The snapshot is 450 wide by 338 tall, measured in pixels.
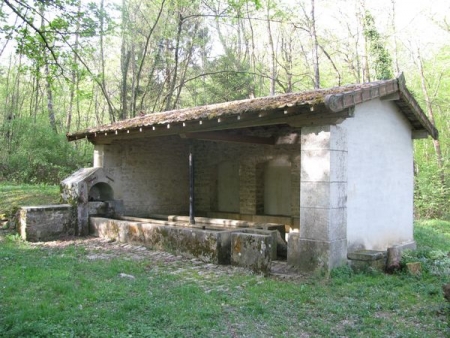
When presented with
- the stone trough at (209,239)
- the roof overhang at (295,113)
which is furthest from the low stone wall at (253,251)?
the roof overhang at (295,113)

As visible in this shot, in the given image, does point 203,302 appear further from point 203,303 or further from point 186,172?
point 186,172

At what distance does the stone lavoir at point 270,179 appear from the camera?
6539 mm

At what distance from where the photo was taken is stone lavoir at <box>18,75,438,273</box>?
654cm

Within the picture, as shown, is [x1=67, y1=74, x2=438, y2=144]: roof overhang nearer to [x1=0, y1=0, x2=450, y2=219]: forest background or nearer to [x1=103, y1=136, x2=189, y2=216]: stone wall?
[x1=103, y1=136, x2=189, y2=216]: stone wall

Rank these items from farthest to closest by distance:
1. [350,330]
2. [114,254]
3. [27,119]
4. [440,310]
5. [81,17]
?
1. [27,119]
2. [114,254]
3. [81,17]
4. [440,310]
5. [350,330]

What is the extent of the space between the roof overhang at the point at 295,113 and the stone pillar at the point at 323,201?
29cm

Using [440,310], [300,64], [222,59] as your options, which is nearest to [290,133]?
[440,310]

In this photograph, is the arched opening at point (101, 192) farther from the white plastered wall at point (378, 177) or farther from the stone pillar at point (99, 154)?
the white plastered wall at point (378, 177)

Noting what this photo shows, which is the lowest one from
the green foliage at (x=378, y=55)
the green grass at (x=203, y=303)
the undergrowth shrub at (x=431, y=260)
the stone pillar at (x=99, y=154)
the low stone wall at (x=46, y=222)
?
the green grass at (x=203, y=303)

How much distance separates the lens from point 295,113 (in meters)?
6.63

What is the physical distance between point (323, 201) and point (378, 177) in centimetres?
185

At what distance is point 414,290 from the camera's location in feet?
18.8

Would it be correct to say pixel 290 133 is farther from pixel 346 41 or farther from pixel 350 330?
pixel 346 41

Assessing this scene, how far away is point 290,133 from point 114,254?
15.7 ft
